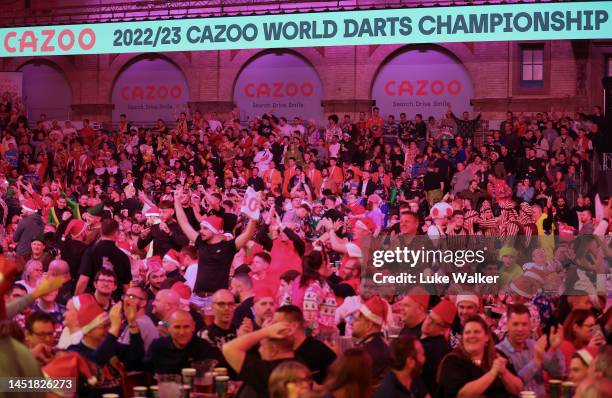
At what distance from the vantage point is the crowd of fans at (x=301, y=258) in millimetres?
7504

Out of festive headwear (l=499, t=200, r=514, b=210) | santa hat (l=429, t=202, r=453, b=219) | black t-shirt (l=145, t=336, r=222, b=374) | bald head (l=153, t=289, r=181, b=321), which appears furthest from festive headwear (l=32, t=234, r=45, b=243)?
festive headwear (l=499, t=200, r=514, b=210)

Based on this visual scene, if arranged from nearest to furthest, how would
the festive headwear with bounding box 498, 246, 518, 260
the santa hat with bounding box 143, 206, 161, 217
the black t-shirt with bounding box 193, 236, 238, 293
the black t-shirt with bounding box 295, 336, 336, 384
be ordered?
the black t-shirt with bounding box 295, 336, 336, 384
the black t-shirt with bounding box 193, 236, 238, 293
the festive headwear with bounding box 498, 246, 518, 260
the santa hat with bounding box 143, 206, 161, 217

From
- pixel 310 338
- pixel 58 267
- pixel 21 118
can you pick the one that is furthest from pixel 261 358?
pixel 21 118

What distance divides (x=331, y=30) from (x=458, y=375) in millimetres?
15150

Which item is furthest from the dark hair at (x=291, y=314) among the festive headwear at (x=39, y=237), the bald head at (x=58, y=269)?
the festive headwear at (x=39, y=237)

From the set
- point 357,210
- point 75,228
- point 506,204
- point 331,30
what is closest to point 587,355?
point 75,228

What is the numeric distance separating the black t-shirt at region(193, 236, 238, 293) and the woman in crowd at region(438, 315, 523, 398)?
522cm

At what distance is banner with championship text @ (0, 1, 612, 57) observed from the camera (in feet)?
66.4

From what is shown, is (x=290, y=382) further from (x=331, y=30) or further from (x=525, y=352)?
(x=331, y=30)

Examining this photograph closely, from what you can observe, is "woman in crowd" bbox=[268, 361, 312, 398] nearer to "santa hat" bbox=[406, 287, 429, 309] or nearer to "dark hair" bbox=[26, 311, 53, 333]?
"dark hair" bbox=[26, 311, 53, 333]

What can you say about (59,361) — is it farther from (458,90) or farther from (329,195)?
(458,90)

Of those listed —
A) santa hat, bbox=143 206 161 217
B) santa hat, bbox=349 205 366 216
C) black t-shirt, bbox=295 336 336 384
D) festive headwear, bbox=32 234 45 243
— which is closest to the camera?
black t-shirt, bbox=295 336 336 384

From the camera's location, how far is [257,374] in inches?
291

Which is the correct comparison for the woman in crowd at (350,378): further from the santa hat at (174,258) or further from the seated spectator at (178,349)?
the santa hat at (174,258)
